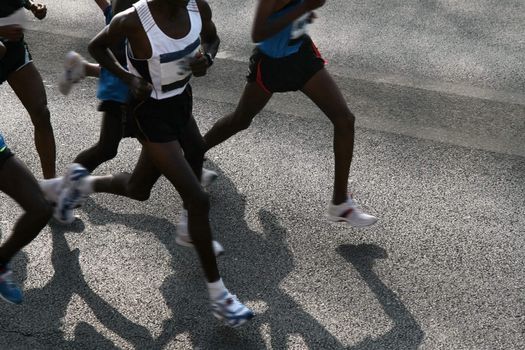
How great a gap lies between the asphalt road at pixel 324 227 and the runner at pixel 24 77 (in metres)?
0.50

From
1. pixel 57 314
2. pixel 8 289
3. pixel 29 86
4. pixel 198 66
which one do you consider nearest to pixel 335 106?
pixel 198 66

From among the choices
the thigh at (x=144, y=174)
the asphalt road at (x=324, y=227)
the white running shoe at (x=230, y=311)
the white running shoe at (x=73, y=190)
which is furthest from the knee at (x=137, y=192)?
the white running shoe at (x=230, y=311)

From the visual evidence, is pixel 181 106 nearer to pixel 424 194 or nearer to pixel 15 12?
pixel 15 12

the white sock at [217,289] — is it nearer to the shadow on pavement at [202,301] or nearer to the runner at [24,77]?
the shadow on pavement at [202,301]

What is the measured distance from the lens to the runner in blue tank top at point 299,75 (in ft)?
15.1

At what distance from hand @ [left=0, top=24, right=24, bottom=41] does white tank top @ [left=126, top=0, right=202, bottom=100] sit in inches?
28.0

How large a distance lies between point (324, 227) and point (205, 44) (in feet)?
4.76

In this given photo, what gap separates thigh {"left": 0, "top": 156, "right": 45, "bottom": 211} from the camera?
4.30m

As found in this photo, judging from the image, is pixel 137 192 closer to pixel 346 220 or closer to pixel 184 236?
pixel 184 236

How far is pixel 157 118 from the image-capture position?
4355 millimetres

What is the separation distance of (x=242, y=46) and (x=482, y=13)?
99.0 inches

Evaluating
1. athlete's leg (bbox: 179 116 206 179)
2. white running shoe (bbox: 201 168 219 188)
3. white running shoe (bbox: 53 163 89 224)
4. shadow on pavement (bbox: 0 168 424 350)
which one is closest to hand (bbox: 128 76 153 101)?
A: athlete's leg (bbox: 179 116 206 179)

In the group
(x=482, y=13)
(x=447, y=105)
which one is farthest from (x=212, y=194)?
(x=482, y=13)

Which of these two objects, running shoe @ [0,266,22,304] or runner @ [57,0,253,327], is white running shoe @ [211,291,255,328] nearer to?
runner @ [57,0,253,327]
